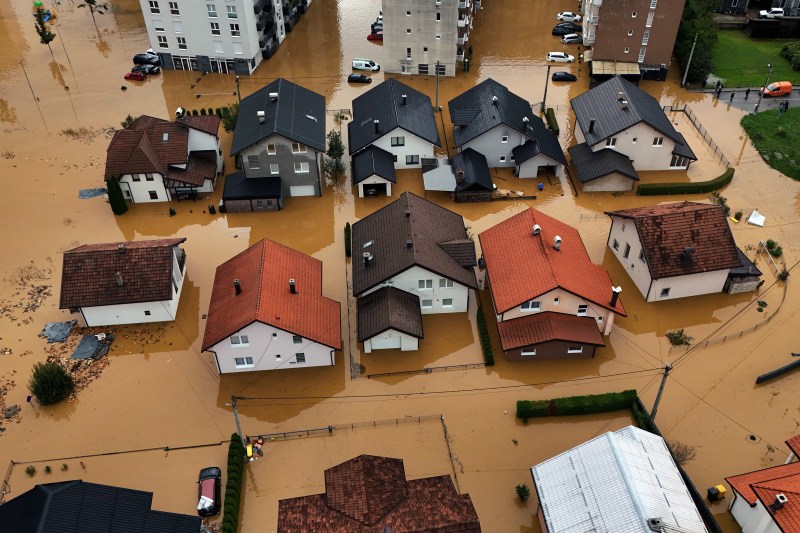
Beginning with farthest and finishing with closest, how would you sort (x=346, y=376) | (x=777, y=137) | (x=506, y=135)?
(x=777, y=137) → (x=506, y=135) → (x=346, y=376)

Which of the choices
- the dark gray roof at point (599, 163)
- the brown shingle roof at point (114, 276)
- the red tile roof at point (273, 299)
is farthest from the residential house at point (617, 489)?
the dark gray roof at point (599, 163)

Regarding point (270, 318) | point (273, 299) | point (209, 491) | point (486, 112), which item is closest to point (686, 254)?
point (486, 112)

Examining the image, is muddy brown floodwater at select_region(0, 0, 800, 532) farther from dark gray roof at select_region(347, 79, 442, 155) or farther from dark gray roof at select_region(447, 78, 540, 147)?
dark gray roof at select_region(447, 78, 540, 147)

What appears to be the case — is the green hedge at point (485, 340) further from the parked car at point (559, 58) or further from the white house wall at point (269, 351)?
the parked car at point (559, 58)

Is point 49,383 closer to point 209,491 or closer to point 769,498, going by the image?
point 209,491

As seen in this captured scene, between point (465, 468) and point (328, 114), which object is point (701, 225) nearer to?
point (465, 468)

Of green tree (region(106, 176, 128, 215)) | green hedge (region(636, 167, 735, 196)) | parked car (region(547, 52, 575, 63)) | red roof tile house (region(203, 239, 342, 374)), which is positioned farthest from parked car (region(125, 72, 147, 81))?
green hedge (region(636, 167, 735, 196))
